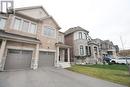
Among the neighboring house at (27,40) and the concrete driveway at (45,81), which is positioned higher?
the neighboring house at (27,40)

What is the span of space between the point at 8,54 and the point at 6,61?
0.88 meters

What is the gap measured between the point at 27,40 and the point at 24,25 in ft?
10.4

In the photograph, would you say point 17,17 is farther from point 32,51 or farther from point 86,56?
point 86,56

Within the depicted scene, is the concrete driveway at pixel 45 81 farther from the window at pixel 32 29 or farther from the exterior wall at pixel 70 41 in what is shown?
the exterior wall at pixel 70 41

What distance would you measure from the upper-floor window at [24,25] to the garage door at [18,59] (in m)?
3.52

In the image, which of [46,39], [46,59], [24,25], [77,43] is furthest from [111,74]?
[24,25]

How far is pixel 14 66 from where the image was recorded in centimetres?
1113

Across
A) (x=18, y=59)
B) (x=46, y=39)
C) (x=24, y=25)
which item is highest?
(x=24, y=25)

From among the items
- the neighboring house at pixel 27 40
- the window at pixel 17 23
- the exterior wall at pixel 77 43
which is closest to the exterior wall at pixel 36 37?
the neighboring house at pixel 27 40

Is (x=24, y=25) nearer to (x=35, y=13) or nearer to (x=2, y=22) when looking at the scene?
(x=2, y=22)

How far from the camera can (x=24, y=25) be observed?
13.7 meters

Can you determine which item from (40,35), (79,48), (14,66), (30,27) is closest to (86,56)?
(79,48)

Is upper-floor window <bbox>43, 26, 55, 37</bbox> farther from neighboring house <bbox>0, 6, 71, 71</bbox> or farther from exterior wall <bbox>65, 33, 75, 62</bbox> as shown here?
exterior wall <bbox>65, 33, 75, 62</bbox>

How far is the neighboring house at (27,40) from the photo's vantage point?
1100 cm
